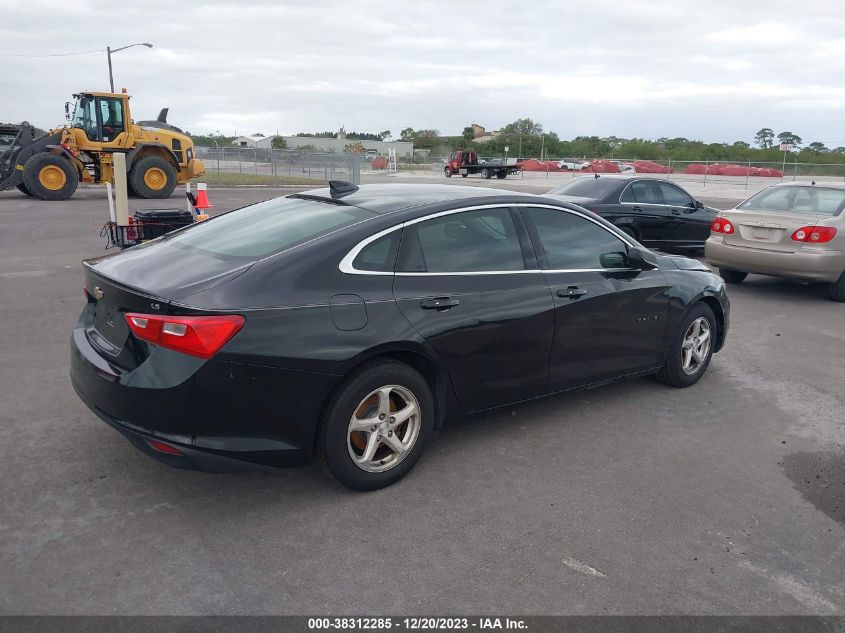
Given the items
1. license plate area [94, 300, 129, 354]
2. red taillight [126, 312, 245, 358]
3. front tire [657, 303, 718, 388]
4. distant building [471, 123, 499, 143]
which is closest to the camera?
red taillight [126, 312, 245, 358]

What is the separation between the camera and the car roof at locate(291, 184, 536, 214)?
170 inches

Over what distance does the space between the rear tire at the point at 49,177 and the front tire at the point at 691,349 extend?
64.9 feet

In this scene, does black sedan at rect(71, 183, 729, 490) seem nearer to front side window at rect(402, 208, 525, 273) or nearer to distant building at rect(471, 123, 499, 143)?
front side window at rect(402, 208, 525, 273)

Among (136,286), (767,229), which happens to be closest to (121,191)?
(136,286)

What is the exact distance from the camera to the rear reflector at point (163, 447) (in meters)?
3.40

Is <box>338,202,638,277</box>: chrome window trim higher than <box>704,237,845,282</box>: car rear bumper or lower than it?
higher

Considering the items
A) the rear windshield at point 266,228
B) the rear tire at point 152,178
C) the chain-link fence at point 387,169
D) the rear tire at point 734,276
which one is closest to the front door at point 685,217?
the rear tire at point 734,276

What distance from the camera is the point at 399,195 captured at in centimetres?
456

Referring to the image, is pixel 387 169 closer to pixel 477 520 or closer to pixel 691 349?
pixel 691 349

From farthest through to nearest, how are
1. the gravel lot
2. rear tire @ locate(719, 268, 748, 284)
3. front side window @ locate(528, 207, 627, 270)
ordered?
rear tire @ locate(719, 268, 748, 284) → front side window @ locate(528, 207, 627, 270) → the gravel lot

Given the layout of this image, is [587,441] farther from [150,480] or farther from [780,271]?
[780,271]

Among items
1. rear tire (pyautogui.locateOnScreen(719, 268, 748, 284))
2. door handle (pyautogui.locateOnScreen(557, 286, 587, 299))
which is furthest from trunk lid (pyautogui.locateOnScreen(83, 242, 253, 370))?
rear tire (pyautogui.locateOnScreen(719, 268, 748, 284))

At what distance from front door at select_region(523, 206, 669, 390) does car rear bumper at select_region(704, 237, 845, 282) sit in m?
4.68
